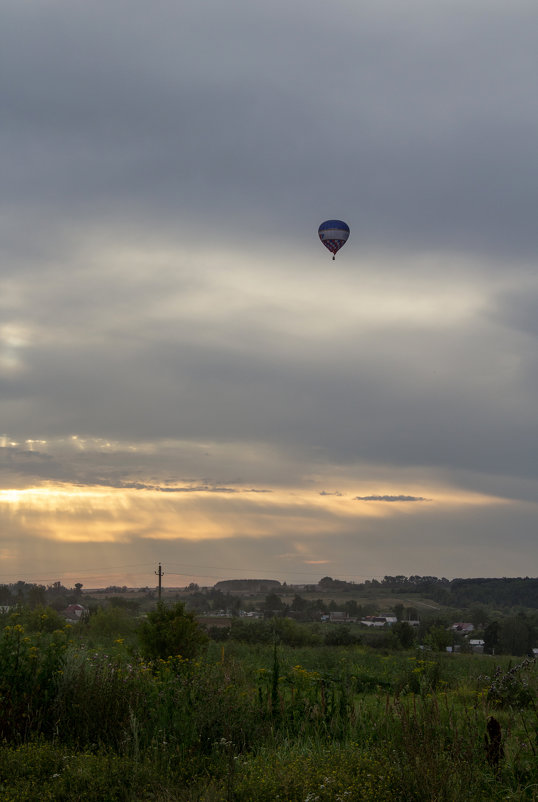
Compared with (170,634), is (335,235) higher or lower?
higher

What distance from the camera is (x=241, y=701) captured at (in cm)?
1052

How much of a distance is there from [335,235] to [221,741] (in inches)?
1530

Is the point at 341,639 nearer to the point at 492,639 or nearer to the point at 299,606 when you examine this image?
the point at 492,639

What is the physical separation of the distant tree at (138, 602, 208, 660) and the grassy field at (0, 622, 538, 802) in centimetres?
1108

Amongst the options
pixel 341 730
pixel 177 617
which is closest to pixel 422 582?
pixel 177 617

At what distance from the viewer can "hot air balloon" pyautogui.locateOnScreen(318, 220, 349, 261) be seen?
4456cm

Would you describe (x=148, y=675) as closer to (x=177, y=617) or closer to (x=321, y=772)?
(x=321, y=772)

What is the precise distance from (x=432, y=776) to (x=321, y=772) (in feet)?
3.74

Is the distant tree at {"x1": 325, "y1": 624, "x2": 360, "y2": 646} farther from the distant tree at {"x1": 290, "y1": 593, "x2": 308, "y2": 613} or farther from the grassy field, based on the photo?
the distant tree at {"x1": 290, "y1": 593, "x2": 308, "y2": 613}

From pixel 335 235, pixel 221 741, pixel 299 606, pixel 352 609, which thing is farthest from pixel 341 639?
pixel 299 606

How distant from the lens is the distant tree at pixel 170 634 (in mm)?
23422

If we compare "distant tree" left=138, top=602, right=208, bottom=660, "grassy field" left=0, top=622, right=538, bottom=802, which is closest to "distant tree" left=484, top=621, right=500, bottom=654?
"distant tree" left=138, top=602, right=208, bottom=660

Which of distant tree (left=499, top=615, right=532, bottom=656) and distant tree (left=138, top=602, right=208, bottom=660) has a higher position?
distant tree (left=138, top=602, right=208, bottom=660)

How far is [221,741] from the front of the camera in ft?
28.9
